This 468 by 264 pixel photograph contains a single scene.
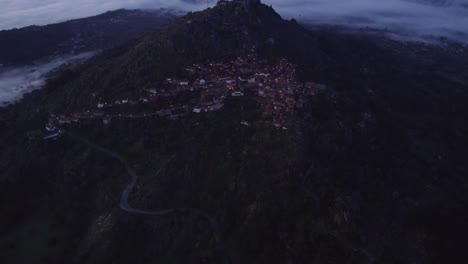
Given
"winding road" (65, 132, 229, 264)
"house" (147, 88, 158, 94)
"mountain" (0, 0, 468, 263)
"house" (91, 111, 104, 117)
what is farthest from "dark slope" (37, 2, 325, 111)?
"winding road" (65, 132, 229, 264)

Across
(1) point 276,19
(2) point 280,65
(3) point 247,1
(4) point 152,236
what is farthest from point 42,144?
(1) point 276,19

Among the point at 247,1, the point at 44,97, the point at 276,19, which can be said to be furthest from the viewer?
the point at 276,19

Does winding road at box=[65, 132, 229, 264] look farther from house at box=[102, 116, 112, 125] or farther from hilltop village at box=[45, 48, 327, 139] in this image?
hilltop village at box=[45, 48, 327, 139]

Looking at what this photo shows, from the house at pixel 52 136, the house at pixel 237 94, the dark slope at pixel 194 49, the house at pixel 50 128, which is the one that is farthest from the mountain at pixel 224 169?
the dark slope at pixel 194 49

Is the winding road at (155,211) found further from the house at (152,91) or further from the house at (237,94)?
the house at (237,94)

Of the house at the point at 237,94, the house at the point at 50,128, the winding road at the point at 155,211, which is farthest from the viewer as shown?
the house at the point at 237,94

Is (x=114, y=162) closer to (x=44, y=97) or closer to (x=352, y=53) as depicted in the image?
(x=44, y=97)
